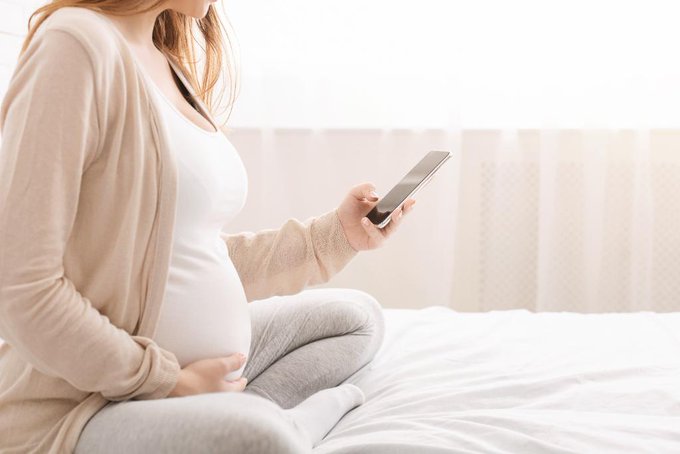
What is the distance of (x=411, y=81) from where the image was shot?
256 centimetres

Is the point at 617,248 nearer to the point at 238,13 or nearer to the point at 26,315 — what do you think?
the point at 238,13

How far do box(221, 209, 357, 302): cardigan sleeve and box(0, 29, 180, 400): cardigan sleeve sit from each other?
1.40 ft

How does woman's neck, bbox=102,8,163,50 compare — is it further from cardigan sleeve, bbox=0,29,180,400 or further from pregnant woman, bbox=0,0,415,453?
cardigan sleeve, bbox=0,29,180,400

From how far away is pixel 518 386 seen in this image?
1183 mm

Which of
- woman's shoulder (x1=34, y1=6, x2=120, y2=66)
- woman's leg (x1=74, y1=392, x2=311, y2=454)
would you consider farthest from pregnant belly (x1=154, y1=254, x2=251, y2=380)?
woman's shoulder (x1=34, y1=6, x2=120, y2=66)

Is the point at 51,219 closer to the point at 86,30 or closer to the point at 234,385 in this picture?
the point at 86,30

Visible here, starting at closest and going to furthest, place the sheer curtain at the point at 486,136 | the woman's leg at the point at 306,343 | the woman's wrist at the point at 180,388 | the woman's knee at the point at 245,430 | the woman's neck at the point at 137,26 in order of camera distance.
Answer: the woman's knee at the point at 245,430 → the woman's wrist at the point at 180,388 → the woman's neck at the point at 137,26 → the woman's leg at the point at 306,343 → the sheer curtain at the point at 486,136

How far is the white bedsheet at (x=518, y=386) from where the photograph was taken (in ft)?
3.13

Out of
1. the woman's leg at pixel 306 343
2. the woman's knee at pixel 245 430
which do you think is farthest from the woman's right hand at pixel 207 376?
the woman's leg at pixel 306 343

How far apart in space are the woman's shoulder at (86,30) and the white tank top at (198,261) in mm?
74

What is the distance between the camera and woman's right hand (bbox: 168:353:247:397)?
900mm

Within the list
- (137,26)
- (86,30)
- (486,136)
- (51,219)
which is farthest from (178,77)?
(486,136)

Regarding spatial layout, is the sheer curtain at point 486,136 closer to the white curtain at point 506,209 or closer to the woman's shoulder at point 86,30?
the white curtain at point 506,209

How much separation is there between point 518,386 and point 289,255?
1.28 ft
